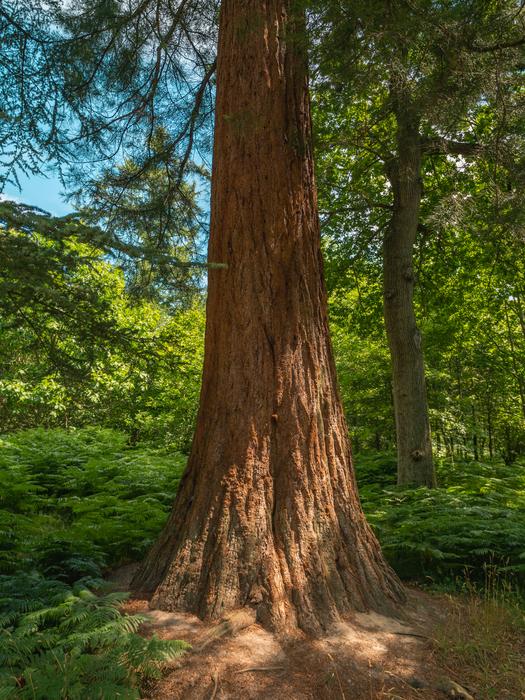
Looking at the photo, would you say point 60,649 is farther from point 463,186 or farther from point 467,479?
point 463,186

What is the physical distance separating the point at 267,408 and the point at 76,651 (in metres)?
1.85

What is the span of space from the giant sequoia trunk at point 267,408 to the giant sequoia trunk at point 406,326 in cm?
369

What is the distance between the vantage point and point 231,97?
416 centimetres

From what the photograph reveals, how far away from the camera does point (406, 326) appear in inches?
316

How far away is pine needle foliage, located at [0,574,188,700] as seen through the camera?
2.20 metres

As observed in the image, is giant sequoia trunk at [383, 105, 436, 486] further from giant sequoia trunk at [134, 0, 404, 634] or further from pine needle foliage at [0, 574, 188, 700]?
pine needle foliage at [0, 574, 188, 700]

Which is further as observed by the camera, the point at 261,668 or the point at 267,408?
the point at 267,408

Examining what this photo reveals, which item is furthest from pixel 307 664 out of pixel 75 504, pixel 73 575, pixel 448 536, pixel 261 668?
pixel 75 504

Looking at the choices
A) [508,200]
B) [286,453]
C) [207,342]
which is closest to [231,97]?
[207,342]

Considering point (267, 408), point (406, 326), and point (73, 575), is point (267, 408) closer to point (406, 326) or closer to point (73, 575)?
point (73, 575)

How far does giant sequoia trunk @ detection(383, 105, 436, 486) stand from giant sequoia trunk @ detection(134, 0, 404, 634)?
12.1 feet

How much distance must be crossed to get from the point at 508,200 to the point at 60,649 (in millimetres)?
6166

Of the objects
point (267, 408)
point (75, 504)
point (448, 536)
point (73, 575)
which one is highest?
point (267, 408)

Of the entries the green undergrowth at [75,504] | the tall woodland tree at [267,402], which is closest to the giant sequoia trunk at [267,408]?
the tall woodland tree at [267,402]
